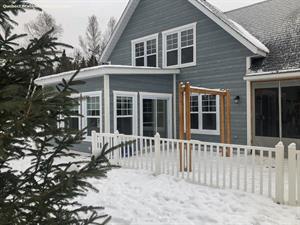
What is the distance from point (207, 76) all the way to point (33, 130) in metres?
10.7

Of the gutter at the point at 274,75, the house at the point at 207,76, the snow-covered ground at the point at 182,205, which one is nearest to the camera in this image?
the snow-covered ground at the point at 182,205

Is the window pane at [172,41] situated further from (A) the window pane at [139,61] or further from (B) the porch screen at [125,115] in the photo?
(B) the porch screen at [125,115]

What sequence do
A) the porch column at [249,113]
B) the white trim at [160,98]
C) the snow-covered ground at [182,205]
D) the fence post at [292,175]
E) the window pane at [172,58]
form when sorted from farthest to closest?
the window pane at [172,58], the white trim at [160,98], the porch column at [249,113], the fence post at [292,175], the snow-covered ground at [182,205]

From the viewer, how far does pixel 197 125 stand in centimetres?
1265

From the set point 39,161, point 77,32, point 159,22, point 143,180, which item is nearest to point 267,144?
point 143,180

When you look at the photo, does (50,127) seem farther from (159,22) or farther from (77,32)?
(77,32)

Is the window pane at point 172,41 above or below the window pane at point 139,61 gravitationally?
above

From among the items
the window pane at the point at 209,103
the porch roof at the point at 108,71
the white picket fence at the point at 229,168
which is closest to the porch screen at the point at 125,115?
the porch roof at the point at 108,71

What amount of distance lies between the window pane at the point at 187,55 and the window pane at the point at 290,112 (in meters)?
4.12

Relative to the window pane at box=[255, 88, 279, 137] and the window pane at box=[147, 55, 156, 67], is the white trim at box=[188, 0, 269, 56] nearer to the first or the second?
the window pane at box=[255, 88, 279, 137]

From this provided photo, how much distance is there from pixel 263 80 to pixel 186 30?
4.31 meters

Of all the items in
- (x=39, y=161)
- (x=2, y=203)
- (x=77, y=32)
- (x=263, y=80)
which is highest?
(x=77, y=32)

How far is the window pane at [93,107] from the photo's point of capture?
1135 centimetres

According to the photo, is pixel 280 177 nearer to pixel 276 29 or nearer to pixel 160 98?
pixel 160 98
